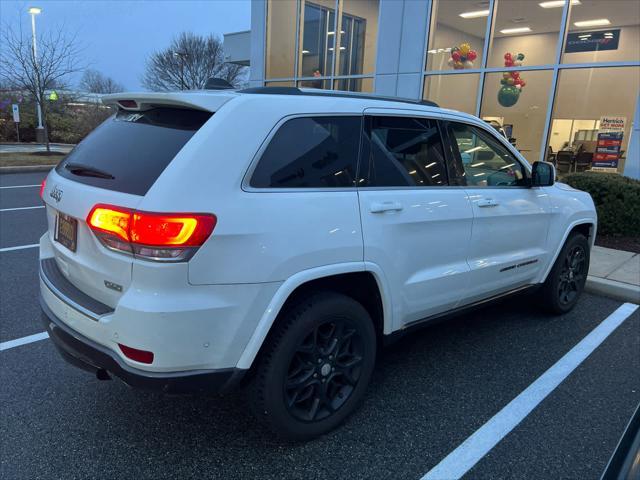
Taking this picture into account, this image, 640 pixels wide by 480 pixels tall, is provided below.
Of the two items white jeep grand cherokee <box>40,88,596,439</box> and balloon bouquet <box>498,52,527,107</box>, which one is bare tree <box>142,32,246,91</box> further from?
white jeep grand cherokee <box>40,88,596,439</box>

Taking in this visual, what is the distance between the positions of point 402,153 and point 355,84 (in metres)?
12.5

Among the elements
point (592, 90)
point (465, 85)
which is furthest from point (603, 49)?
point (465, 85)

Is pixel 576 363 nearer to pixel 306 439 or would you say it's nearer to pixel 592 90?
pixel 306 439

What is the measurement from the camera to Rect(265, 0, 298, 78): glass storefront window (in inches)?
651

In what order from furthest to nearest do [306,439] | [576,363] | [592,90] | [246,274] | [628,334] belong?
[592,90] < [628,334] < [576,363] < [306,439] < [246,274]

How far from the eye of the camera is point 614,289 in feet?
17.3

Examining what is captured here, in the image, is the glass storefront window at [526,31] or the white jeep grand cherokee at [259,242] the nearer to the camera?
the white jeep grand cherokee at [259,242]

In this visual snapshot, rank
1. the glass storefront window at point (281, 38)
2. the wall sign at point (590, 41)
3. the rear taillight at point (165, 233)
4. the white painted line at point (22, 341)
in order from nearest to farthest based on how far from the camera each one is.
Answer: the rear taillight at point (165, 233), the white painted line at point (22, 341), the wall sign at point (590, 41), the glass storefront window at point (281, 38)

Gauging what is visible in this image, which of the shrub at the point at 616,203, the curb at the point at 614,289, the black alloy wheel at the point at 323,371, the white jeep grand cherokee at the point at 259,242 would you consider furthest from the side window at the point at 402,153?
the shrub at the point at 616,203

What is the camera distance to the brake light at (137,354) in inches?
84.7

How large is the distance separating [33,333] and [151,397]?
4.76 feet

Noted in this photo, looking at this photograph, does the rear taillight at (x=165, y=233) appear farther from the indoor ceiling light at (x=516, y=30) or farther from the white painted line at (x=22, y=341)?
the indoor ceiling light at (x=516, y=30)

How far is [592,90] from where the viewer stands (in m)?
10.5

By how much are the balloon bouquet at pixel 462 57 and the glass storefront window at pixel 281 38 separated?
6134 mm
